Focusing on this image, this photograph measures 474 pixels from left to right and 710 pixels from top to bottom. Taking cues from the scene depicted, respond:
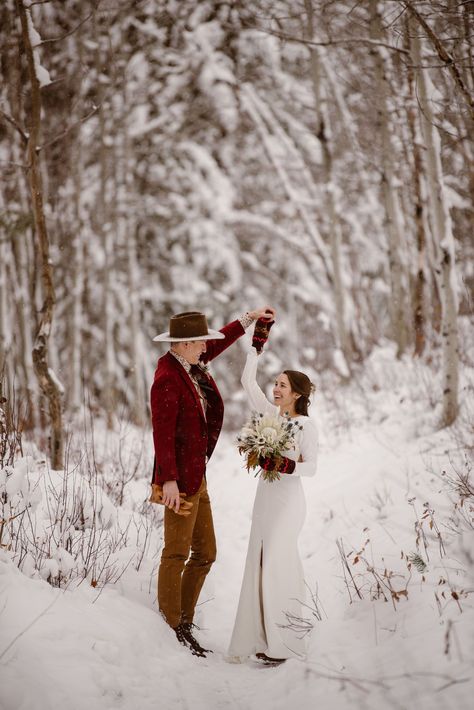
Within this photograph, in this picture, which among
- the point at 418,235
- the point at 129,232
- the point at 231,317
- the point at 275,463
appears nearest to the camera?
the point at 275,463

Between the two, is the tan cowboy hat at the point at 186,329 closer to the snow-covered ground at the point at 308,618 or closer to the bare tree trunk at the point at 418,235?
the snow-covered ground at the point at 308,618

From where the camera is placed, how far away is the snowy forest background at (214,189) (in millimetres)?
10055

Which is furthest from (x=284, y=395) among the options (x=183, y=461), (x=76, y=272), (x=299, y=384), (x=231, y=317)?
(x=231, y=317)

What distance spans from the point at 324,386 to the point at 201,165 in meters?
7.09

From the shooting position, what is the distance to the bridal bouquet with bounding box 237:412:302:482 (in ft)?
11.0

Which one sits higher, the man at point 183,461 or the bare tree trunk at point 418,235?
the bare tree trunk at point 418,235

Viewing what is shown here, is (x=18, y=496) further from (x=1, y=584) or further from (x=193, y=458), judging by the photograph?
(x=193, y=458)

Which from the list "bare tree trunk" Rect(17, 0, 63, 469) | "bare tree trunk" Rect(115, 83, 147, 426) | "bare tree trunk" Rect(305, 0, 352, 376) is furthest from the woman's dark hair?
"bare tree trunk" Rect(115, 83, 147, 426)

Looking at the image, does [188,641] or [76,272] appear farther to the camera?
[76,272]

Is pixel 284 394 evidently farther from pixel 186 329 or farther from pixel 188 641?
pixel 188 641

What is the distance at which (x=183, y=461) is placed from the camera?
11.4 feet

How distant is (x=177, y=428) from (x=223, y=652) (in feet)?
5.26

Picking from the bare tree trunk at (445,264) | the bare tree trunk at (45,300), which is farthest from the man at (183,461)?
the bare tree trunk at (445,264)

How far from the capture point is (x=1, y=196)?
11.1 meters
